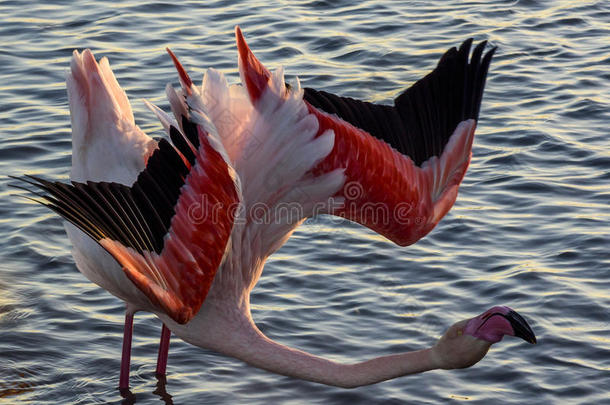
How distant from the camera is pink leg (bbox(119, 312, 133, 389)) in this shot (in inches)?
283

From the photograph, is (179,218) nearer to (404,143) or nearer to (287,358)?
(287,358)

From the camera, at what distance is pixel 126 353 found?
7.28 m

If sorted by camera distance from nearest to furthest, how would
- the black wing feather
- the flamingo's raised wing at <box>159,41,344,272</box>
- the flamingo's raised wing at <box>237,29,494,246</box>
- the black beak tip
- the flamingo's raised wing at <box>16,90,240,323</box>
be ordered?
the flamingo's raised wing at <box>16,90,240,323</box> → the black beak tip → the flamingo's raised wing at <box>159,41,344,272</box> → the flamingo's raised wing at <box>237,29,494,246</box> → the black wing feather

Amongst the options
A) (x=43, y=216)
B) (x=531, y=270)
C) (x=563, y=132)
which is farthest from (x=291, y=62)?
(x=531, y=270)

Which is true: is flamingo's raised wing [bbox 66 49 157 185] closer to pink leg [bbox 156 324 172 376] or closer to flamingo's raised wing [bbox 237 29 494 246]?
flamingo's raised wing [bbox 237 29 494 246]

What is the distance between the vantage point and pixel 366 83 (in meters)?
11.8

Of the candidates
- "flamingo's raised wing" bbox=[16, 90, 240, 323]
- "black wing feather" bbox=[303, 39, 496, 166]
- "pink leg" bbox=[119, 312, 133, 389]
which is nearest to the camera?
"flamingo's raised wing" bbox=[16, 90, 240, 323]

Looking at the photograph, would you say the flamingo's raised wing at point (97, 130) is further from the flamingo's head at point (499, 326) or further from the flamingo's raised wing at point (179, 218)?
the flamingo's head at point (499, 326)

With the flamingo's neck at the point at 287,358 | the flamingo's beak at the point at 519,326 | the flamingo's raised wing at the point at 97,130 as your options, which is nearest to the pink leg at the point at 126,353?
the flamingo's neck at the point at 287,358

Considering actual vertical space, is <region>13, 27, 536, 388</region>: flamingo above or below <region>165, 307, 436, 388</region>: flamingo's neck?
above

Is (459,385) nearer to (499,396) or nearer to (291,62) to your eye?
(499,396)

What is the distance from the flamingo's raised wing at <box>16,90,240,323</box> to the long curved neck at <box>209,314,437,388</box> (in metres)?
0.67

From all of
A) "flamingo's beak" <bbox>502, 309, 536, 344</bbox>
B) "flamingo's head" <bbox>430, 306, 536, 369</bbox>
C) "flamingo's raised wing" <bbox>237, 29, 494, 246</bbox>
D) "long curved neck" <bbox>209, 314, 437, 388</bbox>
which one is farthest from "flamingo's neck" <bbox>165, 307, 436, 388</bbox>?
"flamingo's raised wing" <bbox>237, 29, 494, 246</bbox>

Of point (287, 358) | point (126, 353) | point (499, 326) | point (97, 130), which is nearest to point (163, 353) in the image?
point (126, 353)
